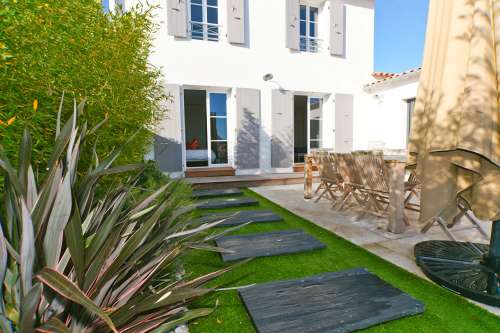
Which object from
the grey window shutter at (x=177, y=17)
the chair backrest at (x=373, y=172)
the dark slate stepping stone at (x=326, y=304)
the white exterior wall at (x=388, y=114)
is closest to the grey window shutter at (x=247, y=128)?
the grey window shutter at (x=177, y=17)

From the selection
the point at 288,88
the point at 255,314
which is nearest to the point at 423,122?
the point at 255,314

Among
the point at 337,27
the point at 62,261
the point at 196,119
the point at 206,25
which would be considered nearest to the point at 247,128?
the point at 206,25

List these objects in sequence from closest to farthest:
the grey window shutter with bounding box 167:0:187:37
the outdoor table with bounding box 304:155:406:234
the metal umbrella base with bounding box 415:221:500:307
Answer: the metal umbrella base with bounding box 415:221:500:307 < the outdoor table with bounding box 304:155:406:234 < the grey window shutter with bounding box 167:0:187:37

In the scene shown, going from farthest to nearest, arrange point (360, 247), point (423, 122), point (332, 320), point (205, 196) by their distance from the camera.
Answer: point (205, 196) < point (360, 247) < point (423, 122) < point (332, 320)

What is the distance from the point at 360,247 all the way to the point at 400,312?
1098 millimetres

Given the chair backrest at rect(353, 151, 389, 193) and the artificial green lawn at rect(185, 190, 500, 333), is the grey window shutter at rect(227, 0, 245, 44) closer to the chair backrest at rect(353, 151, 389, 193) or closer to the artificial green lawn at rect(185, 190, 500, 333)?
the chair backrest at rect(353, 151, 389, 193)

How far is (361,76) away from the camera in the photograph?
8258 mm

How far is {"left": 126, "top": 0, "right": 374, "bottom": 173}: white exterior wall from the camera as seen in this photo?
654cm

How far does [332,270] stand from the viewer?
7.35ft

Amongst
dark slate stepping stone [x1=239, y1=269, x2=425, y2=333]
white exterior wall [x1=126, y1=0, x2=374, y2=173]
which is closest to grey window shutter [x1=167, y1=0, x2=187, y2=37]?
white exterior wall [x1=126, y1=0, x2=374, y2=173]

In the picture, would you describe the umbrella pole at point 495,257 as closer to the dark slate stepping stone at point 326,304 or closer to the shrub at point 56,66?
the dark slate stepping stone at point 326,304

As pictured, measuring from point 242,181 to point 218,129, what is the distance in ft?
6.41

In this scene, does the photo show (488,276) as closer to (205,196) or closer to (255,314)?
(255,314)

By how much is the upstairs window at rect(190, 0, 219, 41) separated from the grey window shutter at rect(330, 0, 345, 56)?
137 inches
